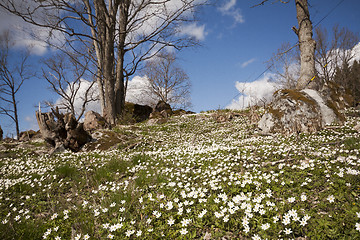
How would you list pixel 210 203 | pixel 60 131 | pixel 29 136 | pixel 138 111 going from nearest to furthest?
pixel 210 203 < pixel 60 131 < pixel 29 136 < pixel 138 111

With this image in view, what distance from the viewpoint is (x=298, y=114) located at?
795 centimetres

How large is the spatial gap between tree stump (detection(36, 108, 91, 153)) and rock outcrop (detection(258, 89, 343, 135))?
30.4 ft

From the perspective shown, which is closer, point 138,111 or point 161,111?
point 161,111

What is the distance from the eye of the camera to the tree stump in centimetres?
904

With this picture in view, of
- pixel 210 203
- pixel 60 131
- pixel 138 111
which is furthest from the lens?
pixel 138 111

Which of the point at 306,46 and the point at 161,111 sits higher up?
the point at 161,111

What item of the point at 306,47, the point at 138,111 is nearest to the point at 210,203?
the point at 306,47

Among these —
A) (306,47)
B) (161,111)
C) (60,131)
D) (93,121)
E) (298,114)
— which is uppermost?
(161,111)

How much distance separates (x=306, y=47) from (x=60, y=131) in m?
13.8

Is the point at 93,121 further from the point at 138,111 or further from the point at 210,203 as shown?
the point at 210,203

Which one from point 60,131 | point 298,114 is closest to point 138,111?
point 60,131

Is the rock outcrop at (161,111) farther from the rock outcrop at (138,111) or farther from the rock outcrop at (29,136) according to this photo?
the rock outcrop at (29,136)

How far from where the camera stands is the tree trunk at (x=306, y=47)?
32.7ft

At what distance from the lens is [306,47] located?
1003 cm
